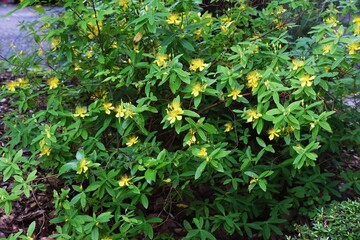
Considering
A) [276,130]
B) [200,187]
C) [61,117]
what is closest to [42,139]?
[61,117]

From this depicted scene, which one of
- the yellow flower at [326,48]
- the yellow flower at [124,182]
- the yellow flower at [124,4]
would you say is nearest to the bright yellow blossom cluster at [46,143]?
the yellow flower at [124,182]

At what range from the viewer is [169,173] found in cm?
236

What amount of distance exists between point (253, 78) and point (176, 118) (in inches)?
16.8

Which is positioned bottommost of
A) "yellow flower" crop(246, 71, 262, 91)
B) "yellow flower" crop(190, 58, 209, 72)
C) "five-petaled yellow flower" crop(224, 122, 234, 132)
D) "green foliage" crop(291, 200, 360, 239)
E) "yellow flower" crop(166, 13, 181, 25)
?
"green foliage" crop(291, 200, 360, 239)

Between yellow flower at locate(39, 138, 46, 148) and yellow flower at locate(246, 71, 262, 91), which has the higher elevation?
yellow flower at locate(246, 71, 262, 91)

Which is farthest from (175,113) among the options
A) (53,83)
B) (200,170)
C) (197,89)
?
(53,83)

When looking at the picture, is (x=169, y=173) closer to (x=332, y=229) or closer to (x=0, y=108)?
(x=332, y=229)

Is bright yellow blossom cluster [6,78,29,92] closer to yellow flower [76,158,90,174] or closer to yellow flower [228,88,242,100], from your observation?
yellow flower [76,158,90,174]

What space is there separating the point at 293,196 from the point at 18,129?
156cm

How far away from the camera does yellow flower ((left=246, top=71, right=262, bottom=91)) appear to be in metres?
2.27

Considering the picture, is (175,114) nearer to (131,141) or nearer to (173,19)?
(131,141)

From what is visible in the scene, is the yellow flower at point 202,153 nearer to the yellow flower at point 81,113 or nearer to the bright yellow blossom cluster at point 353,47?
the yellow flower at point 81,113

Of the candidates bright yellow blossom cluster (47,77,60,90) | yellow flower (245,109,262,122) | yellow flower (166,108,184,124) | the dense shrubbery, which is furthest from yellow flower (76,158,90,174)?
yellow flower (245,109,262,122)

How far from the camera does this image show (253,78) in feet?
7.49
